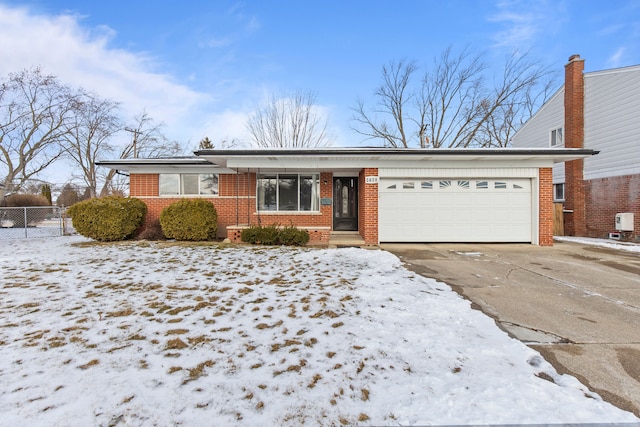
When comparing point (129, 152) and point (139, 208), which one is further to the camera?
point (129, 152)

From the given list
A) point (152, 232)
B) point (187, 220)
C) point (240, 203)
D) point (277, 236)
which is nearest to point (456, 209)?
point (277, 236)

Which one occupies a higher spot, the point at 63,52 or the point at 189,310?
the point at 63,52

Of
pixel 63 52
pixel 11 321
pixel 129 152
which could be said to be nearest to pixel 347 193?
pixel 11 321

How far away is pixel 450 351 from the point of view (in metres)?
2.61

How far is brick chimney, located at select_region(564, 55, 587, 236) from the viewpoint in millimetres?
12242

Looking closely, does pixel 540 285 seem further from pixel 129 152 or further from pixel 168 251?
pixel 129 152

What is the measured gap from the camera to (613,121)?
1137cm

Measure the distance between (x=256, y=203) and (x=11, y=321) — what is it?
7689mm

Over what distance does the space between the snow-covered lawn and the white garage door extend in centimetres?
510

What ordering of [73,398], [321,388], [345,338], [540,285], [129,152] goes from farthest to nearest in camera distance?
[129,152] → [540,285] → [345,338] → [321,388] → [73,398]

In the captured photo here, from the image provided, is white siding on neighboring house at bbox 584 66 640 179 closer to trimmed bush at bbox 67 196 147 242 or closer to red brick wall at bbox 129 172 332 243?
red brick wall at bbox 129 172 332 243

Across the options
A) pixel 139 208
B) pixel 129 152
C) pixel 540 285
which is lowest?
pixel 540 285

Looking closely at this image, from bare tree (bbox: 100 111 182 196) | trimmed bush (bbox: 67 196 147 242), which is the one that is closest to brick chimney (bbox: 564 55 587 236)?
trimmed bush (bbox: 67 196 147 242)

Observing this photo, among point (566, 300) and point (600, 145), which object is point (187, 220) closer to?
point (566, 300)
